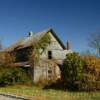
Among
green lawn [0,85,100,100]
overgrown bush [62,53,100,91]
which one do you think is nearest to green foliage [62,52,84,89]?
overgrown bush [62,53,100,91]

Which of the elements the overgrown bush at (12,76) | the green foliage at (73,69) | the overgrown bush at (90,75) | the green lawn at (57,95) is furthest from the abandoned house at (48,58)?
the green lawn at (57,95)

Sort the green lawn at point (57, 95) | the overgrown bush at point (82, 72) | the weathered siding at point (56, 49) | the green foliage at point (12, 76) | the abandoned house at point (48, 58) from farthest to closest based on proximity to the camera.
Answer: the weathered siding at point (56, 49), the abandoned house at point (48, 58), the green foliage at point (12, 76), the overgrown bush at point (82, 72), the green lawn at point (57, 95)

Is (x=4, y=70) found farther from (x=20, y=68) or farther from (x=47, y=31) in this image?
(x=47, y=31)

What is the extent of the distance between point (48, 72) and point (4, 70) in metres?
7.64

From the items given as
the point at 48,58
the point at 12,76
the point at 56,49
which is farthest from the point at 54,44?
the point at 12,76

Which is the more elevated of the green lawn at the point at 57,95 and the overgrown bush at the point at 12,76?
the overgrown bush at the point at 12,76

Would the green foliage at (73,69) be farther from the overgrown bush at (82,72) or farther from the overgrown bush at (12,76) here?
the overgrown bush at (12,76)

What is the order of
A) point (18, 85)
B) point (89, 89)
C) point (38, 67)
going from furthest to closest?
1. point (38, 67)
2. point (18, 85)
3. point (89, 89)

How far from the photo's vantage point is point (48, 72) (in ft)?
168

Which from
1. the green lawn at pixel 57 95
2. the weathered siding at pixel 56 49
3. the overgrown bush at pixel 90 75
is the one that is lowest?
the green lawn at pixel 57 95

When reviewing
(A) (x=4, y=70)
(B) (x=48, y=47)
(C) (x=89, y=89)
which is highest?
(B) (x=48, y=47)

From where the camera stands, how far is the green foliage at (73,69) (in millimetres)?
42781

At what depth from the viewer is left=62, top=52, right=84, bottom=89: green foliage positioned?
42.8 metres

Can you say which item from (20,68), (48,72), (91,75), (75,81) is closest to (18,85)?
(20,68)
